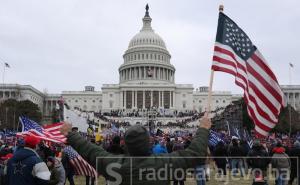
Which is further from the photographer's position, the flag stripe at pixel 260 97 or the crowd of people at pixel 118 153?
the flag stripe at pixel 260 97

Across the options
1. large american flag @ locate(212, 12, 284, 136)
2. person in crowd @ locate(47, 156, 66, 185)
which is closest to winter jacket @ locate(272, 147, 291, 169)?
large american flag @ locate(212, 12, 284, 136)

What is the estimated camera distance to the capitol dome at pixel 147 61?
127 meters

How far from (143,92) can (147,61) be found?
10503mm

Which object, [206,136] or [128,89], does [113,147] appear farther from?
[128,89]

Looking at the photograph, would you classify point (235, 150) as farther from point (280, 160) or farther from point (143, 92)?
point (143, 92)

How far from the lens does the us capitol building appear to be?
394 ft

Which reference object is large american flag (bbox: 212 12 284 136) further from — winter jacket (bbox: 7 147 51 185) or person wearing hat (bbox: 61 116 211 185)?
person wearing hat (bbox: 61 116 211 185)

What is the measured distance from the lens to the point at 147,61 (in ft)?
415

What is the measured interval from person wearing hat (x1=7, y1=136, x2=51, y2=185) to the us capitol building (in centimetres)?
10849

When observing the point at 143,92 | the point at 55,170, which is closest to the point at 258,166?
the point at 55,170

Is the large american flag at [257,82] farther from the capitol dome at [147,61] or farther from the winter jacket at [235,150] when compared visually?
the capitol dome at [147,61]

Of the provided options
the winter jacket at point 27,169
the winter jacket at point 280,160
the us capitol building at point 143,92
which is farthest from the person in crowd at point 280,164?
the us capitol building at point 143,92

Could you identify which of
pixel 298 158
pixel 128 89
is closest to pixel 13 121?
pixel 128 89

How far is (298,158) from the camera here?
14391 millimetres
